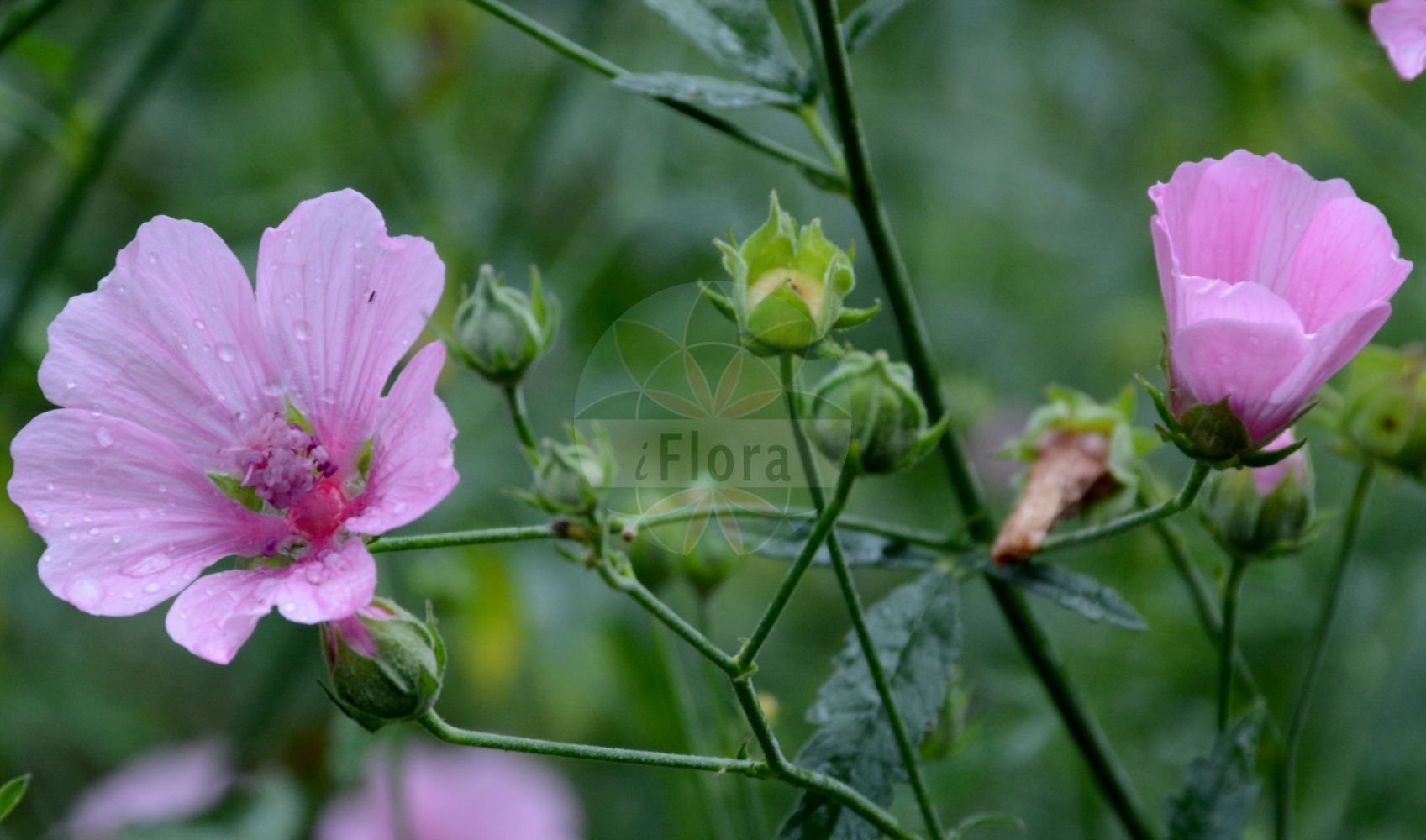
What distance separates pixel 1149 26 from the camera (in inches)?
112

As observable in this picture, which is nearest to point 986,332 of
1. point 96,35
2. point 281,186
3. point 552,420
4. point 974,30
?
point 974,30

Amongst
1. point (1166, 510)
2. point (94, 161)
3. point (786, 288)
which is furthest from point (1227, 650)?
point (94, 161)

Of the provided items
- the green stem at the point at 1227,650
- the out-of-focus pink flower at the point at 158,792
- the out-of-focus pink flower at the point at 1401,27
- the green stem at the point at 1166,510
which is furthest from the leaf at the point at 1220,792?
the out-of-focus pink flower at the point at 158,792

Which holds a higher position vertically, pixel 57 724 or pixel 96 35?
pixel 96 35

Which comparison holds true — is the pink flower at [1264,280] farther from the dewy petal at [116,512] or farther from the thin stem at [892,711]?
the dewy petal at [116,512]

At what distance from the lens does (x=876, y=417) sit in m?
0.76

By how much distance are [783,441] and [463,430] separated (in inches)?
41.2

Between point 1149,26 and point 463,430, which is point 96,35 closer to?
point 463,430

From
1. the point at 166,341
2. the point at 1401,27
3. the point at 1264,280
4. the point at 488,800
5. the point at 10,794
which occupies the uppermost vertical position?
the point at 1401,27

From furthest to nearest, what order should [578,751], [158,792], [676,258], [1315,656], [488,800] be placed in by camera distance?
1. [676,258]
2. [488,800]
3. [158,792]
4. [1315,656]
5. [578,751]

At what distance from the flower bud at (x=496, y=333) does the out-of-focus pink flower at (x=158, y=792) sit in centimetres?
93

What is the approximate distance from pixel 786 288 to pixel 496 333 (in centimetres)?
18

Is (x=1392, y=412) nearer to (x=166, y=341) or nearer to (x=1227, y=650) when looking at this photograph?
(x=1227, y=650)

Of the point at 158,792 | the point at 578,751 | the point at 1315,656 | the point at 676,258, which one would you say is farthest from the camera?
the point at 676,258
